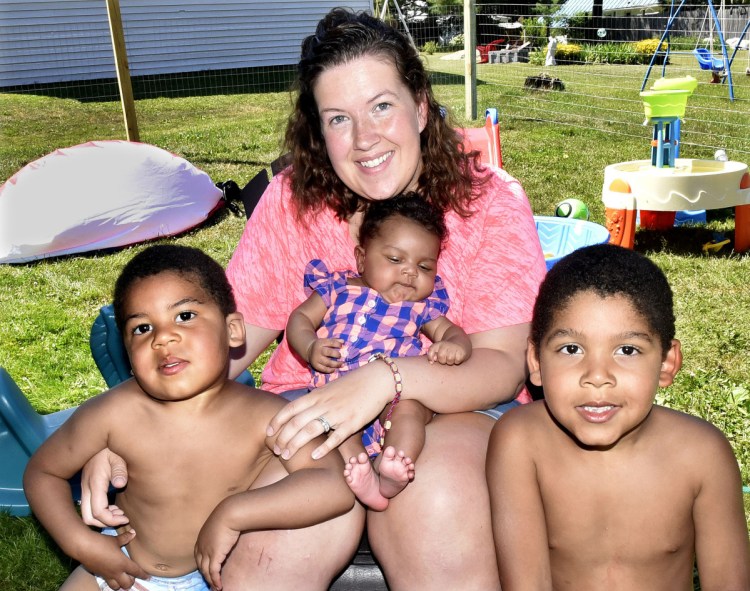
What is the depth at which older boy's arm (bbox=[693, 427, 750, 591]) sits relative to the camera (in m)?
1.82

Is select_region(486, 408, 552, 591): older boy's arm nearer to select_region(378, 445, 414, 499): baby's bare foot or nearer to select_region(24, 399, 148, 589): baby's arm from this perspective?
select_region(378, 445, 414, 499): baby's bare foot

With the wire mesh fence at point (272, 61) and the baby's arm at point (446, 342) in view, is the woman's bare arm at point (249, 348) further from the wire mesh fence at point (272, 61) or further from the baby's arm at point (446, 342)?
the wire mesh fence at point (272, 61)

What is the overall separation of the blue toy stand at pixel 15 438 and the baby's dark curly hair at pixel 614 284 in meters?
1.96

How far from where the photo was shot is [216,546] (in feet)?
6.12

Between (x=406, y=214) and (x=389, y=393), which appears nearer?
(x=389, y=393)

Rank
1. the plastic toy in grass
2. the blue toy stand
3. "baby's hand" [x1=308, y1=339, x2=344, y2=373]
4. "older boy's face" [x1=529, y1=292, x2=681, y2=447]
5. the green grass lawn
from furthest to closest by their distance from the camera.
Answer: the plastic toy in grass → the green grass lawn → the blue toy stand → "baby's hand" [x1=308, y1=339, x2=344, y2=373] → "older boy's face" [x1=529, y1=292, x2=681, y2=447]

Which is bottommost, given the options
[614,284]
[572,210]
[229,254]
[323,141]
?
[229,254]

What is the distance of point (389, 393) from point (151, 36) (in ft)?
55.1

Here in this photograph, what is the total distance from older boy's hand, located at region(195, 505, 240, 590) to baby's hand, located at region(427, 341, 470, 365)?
66 cm

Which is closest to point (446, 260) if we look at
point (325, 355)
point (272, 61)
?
point (325, 355)

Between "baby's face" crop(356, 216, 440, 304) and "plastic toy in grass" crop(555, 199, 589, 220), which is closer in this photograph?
"baby's face" crop(356, 216, 440, 304)

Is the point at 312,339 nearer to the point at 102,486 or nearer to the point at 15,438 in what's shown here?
the point at 102,486

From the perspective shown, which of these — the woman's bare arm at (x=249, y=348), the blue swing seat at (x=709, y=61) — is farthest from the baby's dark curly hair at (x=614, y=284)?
the blue swing seat at (x=709, y=61)

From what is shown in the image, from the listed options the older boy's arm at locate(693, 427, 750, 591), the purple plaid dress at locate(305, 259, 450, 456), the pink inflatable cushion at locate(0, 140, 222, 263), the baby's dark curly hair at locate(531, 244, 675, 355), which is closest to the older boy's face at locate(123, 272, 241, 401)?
the purple plaid dress at locate(305, 259, 450, 456)
